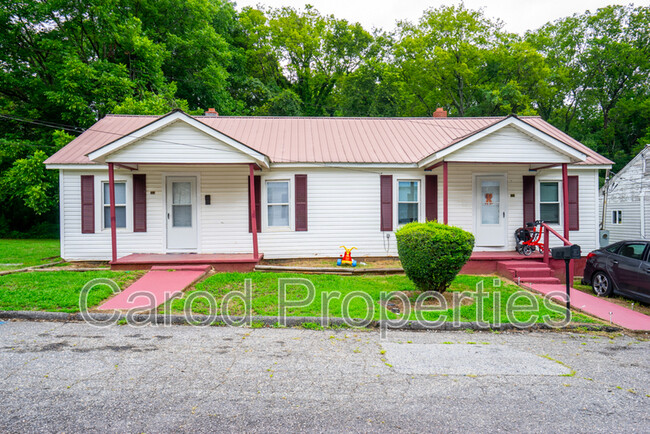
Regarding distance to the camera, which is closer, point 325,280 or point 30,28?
point 325,280

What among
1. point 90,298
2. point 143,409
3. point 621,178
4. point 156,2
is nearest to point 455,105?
point 621,178

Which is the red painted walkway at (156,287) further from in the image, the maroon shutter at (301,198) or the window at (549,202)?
the window at (549,202)

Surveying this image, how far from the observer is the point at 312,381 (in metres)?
4.08

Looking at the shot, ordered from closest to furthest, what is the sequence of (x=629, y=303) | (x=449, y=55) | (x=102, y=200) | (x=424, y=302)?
1. (x=424, y=302)
2. (x=629, y=303)
3. (x=102, y=200)
4. (x=449, y=55)

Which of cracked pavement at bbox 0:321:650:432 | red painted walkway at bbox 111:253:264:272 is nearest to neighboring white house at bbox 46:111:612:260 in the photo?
red painted walkway at bbox 111:253:264:272

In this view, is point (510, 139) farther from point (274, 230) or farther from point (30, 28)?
point (30, 28)

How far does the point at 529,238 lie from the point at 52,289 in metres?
11.9

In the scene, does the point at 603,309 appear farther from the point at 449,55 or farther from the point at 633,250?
the point at 449,55

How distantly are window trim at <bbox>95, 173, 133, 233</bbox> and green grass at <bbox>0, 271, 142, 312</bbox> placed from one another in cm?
194

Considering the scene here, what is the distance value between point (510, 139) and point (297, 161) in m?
5.88

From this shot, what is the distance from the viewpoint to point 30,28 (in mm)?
20688

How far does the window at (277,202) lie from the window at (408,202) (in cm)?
345

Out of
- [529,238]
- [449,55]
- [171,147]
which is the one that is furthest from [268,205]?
[449,55]

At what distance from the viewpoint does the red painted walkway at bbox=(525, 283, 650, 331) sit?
21.9 ft
